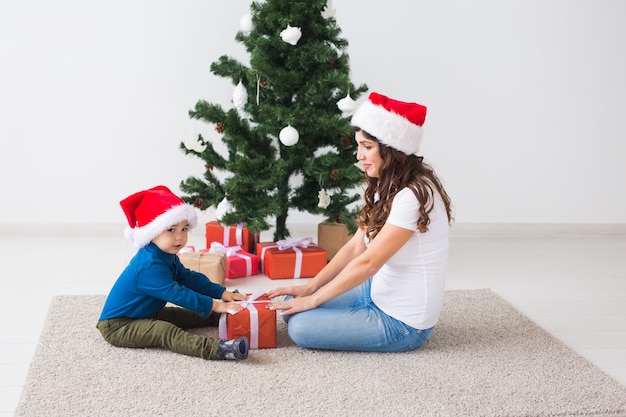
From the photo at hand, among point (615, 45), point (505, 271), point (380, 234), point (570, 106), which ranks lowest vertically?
point (505, 271)

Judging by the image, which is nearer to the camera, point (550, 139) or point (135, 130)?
point (135, 130)

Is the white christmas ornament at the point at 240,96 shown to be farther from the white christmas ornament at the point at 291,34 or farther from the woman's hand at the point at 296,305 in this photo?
the woman's hand at the point at 296,305

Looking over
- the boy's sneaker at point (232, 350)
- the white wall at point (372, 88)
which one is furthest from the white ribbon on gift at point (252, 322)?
the white wall at point (372, 88)

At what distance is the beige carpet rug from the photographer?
218 cm

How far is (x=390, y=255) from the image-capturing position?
8.05ft

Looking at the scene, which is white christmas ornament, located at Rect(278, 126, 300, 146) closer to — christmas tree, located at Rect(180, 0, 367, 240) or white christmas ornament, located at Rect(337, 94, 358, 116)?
christmas tree, located at Rect(180, 0, 367, 240)

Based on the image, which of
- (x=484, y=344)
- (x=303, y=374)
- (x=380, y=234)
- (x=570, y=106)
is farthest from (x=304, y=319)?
(x=570, y=106)

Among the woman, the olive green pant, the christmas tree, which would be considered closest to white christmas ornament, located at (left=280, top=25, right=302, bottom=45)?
the christmas tree

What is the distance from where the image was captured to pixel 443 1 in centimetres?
437

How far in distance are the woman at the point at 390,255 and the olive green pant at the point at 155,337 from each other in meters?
0.29

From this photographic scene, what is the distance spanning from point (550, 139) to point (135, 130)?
2528mm

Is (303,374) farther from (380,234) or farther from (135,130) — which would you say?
(135,130)

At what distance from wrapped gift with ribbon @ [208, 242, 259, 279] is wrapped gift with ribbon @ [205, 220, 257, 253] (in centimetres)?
11

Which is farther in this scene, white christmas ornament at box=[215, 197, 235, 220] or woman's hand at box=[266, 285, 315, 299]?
white christmas ornament at box=[215, 197, 235, 220]
